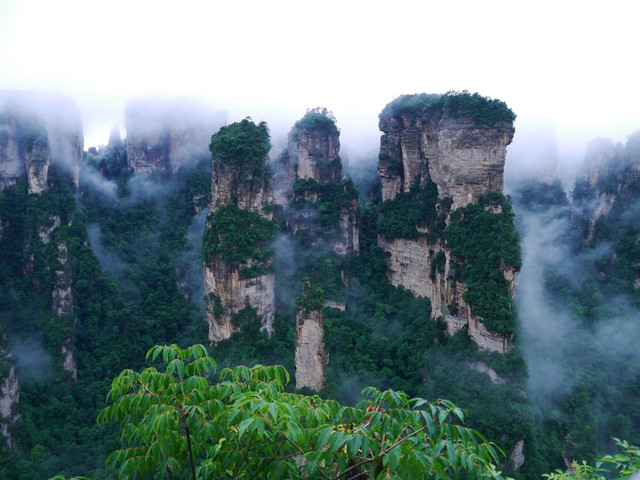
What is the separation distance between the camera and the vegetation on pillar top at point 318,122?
2944 cm

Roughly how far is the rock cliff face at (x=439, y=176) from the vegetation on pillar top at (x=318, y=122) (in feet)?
10.7

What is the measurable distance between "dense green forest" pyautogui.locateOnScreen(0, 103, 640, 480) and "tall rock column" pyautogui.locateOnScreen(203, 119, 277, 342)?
0.11m

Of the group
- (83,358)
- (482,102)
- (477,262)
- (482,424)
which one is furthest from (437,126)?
(83,358)

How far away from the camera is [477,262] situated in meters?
19.3

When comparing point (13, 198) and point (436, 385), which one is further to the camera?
point (13, 198)

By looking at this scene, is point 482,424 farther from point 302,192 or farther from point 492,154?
point 302,192

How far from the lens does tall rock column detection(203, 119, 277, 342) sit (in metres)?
21.5

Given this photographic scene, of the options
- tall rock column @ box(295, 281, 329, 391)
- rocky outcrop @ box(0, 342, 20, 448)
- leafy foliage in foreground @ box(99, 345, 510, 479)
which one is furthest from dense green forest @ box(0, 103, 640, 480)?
leafy foliage in foreground @ box(99, 345, 510, 479)

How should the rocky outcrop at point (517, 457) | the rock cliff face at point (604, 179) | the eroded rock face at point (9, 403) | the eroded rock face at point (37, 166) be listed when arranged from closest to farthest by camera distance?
1. the rocky outcrop at point (517, 457)
2. the eroded rock face at point (9, 403)
3. the eroded rock face at point (37, 166)
4. the rock cliff face at point (604, 179)

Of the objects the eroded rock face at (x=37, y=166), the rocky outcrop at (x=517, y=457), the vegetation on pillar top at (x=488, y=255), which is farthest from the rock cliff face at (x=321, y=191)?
the eroded rock face at (x=37, y=166)

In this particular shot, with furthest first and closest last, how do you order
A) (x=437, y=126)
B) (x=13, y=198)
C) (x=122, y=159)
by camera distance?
(x=122, y=159) → (x=13, y=198) → (x=437, y=126)

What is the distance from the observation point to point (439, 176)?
23.0 m

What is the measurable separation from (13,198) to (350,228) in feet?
69.6

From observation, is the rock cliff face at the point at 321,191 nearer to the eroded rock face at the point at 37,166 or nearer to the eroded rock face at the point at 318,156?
the eroded rock face at the point at 318,156
